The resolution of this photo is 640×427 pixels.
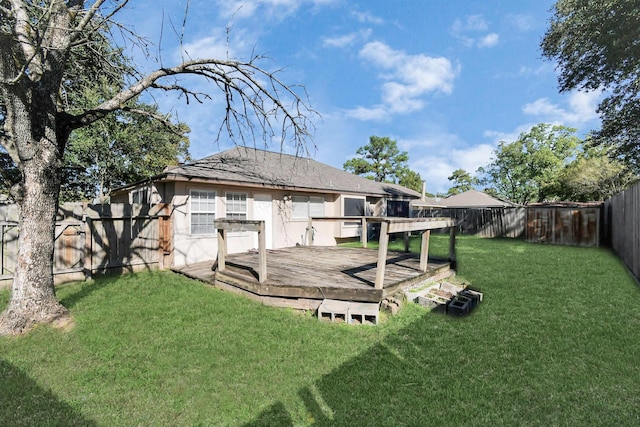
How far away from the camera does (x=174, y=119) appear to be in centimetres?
658

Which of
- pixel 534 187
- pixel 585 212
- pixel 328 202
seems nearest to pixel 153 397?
pixel 328 202

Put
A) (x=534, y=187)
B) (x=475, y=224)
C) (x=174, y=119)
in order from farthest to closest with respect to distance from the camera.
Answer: (x=534, y=187) → (x=475, y=224) → (x=174, y=119)

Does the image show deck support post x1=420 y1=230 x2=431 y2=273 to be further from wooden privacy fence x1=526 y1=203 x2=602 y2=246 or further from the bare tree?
wooden privacy fence x1=526 y1=203 x2=602 y2=246

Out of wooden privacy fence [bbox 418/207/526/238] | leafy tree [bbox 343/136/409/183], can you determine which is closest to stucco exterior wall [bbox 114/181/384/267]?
wooden privacy fence [bbox 418/207/526/238]

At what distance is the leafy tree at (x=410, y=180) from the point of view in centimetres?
4019

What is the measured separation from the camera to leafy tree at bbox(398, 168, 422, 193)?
132ft

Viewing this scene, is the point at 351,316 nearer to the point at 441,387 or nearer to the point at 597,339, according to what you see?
the point at 441,387

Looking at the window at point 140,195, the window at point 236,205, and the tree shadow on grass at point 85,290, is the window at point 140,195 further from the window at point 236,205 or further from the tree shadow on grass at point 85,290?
the tree shadow on grass at point 85,290

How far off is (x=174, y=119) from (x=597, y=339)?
8209mm

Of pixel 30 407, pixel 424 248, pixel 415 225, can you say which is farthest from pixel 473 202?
pixel 30 407

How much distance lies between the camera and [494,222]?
17.5 meters

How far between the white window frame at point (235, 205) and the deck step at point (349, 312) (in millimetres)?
5468

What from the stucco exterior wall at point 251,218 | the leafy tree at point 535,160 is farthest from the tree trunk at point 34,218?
the leafy tree at point 535,160

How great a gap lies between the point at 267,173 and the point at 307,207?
6.92ft
